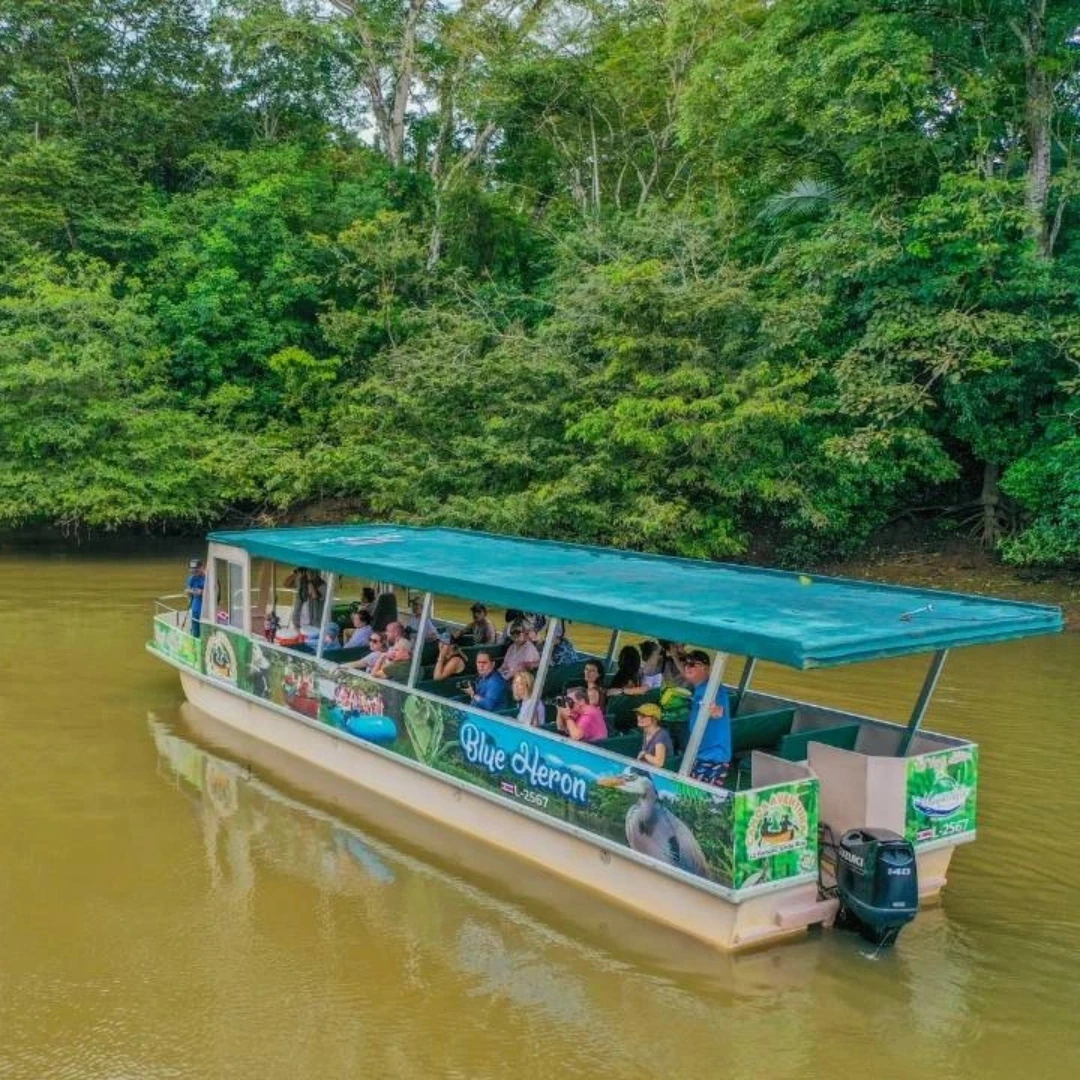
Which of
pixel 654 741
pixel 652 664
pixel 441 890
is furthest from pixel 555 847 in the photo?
pixel 652 664

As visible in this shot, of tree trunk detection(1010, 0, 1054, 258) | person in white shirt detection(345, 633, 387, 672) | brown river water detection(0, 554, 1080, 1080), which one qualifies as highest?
→ tree trunk detection(1010, 0, 1054, 258)

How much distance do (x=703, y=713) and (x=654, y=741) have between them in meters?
0.60

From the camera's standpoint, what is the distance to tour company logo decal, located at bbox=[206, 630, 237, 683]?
11.8 meters

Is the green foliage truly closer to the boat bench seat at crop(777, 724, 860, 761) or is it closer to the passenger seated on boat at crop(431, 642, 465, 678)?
the passenger seated on boat at crop(431, 642, 465, 678)

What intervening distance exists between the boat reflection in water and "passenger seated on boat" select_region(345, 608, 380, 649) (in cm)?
141

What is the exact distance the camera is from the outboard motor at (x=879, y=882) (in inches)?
262

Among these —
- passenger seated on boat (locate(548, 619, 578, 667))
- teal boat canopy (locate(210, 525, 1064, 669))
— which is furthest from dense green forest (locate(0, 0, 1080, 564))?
teal boat canopy (locate(210, 525, 1064, 669))

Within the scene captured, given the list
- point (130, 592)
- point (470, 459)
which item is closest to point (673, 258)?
point (470, 459)

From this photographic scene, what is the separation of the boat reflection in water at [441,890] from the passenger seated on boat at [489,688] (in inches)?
42.9

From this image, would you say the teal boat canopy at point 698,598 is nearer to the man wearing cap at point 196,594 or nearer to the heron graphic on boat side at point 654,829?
the heron graphic on boat side at point 654,829

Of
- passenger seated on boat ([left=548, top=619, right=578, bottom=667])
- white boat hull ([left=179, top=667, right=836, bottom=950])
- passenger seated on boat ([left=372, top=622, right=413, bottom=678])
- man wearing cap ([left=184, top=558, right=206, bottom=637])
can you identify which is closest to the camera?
white boat hull ([left=179, top=667, right=836, bottom=950])

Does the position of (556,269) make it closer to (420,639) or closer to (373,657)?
(373,657)

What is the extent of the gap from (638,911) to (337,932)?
6.56 ft

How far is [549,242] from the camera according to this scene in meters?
30.5
